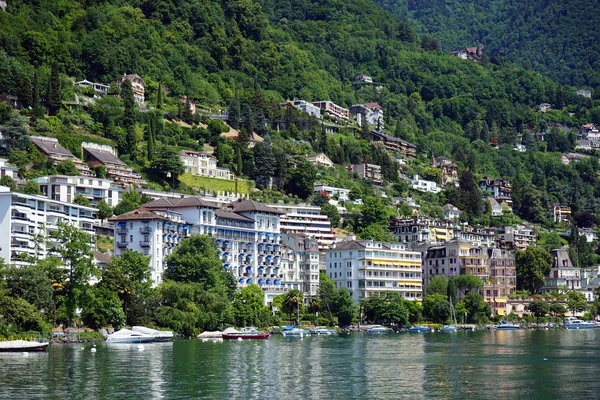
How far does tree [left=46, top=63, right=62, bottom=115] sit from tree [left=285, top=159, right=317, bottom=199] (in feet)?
128

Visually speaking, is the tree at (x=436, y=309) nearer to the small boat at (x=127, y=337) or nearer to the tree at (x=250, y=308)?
the tree at (x=250, y=308)

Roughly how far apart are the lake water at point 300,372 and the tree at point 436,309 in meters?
45.2

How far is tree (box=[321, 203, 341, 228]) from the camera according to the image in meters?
168

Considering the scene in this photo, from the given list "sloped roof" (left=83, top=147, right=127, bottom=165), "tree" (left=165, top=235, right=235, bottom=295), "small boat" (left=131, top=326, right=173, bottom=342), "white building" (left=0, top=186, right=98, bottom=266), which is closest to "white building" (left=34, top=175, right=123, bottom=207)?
"sloped roof" (left=83, top=147, right=127, bottom=165)

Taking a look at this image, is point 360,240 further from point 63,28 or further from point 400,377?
point 400,377

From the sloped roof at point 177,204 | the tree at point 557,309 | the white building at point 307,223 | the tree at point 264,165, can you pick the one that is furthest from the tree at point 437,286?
the sloped roof at point 177,204

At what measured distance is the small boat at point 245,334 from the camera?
10494 cm

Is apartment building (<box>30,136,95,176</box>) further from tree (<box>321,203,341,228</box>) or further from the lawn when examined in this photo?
tree (<box>321,203,341,228</box>)

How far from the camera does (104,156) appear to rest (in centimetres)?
14425

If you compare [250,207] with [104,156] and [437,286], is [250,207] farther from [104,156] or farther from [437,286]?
[437,286]

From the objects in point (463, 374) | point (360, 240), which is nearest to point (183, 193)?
point (360, 240)

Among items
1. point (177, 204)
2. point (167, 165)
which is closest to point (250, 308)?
point (177, 204)

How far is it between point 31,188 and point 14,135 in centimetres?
1609

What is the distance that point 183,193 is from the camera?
484 feet
